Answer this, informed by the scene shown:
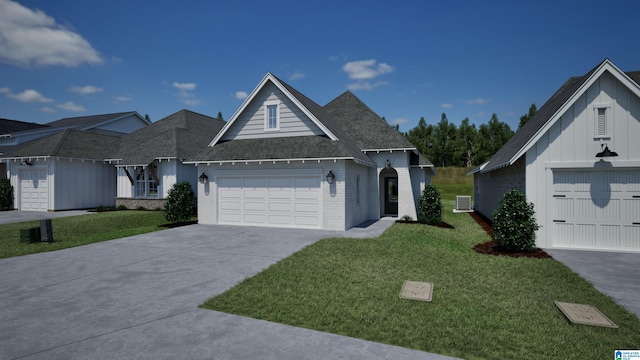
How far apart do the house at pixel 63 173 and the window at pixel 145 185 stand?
12.8 feet

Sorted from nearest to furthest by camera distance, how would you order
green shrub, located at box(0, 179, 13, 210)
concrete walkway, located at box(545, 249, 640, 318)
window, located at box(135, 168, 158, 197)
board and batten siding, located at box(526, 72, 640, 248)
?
concrete walkway, located at box(545, 249, 640, 318) < board and batten siding, located at box(526, 72, 640, 248) < window, located at box(135, 168, 158, 197) < green shrub, located at box(0, 179, 13, 210)

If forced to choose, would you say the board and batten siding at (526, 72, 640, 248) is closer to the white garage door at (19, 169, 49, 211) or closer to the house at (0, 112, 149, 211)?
the house at (0, 112, 149, 211)

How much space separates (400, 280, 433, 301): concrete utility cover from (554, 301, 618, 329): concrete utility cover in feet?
7.60

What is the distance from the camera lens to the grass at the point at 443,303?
14.7 feet

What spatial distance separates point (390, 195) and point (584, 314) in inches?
927

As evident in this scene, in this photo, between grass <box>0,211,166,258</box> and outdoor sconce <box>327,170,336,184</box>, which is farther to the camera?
outdoor sconce <box>327,170,336,184</box>

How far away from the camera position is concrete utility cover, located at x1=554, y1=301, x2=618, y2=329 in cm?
506

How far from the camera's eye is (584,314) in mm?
5395

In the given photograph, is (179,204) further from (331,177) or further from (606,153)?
(606,153)

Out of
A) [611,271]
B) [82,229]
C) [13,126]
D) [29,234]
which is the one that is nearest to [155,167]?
[82,229]

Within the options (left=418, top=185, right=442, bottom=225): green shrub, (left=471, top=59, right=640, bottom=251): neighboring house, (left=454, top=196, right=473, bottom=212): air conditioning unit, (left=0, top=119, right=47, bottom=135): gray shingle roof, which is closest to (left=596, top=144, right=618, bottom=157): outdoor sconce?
(left=471, top=59, right=640, bottom=251): neighboring house

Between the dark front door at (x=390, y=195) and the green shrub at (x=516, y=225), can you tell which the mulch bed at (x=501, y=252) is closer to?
the green shrub at (x=516, y=225)

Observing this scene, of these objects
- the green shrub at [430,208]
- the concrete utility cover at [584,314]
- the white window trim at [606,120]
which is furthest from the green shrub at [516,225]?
the green shrub at [430,208]

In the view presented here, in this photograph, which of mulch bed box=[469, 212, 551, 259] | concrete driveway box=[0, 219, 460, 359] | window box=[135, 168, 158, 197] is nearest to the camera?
concrete driveway box=[0, 219, 460, 359]
